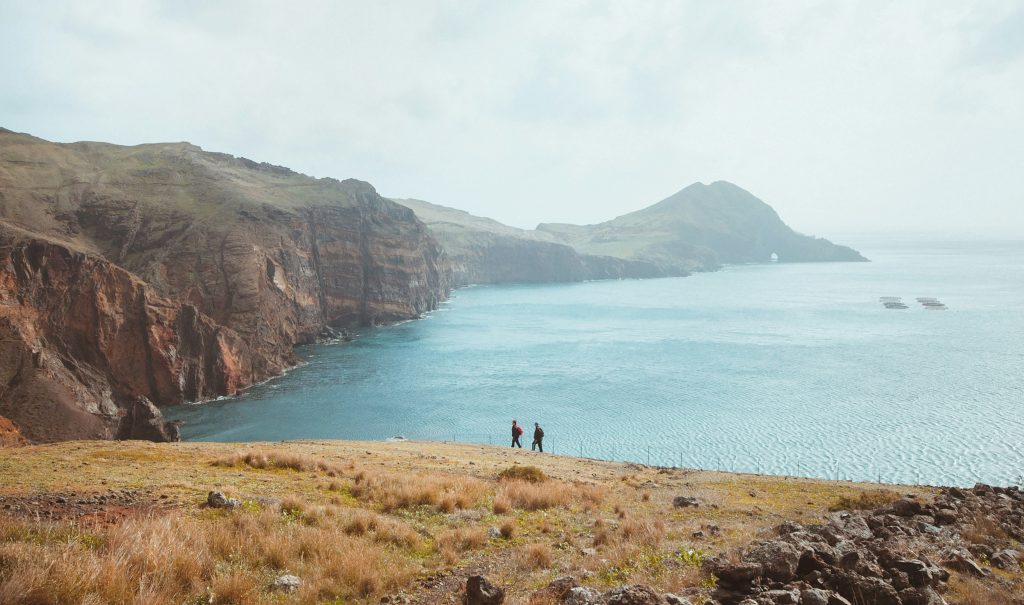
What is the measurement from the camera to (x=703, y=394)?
75625 mm

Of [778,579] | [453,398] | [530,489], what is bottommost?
[453,398]

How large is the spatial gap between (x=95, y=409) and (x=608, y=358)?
73.8 meters

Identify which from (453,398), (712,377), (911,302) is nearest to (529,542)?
(453,398)

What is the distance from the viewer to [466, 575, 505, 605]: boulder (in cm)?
923

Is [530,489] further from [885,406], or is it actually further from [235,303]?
[235,303]

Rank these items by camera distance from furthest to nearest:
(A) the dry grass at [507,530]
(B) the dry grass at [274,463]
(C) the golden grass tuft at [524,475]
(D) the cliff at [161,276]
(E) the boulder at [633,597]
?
(D) the cliff at [161,276]
(C) the golden grass tuft at [524,475]
(B) the dry grass at [274,463]
(A) the dry grass at [507,530]
(E) the boulder at [633,597]

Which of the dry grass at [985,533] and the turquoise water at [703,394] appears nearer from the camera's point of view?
the dry grass at [985,533]

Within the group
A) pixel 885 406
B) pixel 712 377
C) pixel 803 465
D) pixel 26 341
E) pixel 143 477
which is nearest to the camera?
pixel 143 477

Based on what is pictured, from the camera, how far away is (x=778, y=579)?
9789 mm

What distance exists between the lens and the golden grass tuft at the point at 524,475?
2378 centimetres

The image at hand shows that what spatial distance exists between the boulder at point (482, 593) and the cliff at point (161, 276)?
5383 centimetres

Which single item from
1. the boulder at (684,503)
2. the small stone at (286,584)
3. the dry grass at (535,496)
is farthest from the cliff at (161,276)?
the small stone at (286,584)

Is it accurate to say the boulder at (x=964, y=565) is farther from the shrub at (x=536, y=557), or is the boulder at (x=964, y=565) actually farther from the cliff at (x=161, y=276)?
the cliff at (x=161, y=276)

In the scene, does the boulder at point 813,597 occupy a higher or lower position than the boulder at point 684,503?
higher
